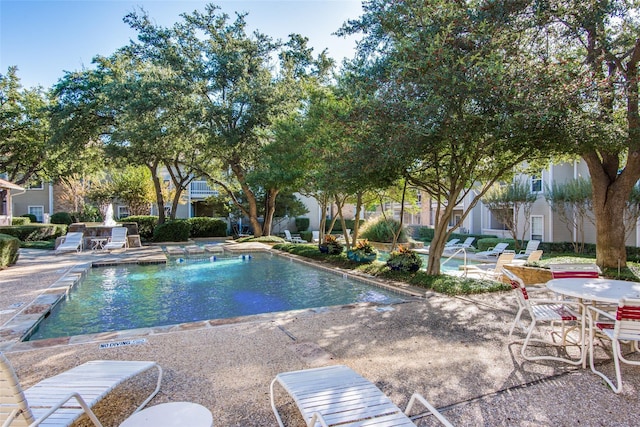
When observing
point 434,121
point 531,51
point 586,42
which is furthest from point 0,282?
point 586,42

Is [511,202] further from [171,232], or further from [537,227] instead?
[171,232]

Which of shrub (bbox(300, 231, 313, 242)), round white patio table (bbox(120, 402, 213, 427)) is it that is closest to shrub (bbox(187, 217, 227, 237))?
shrub (bbox(300, 231, 313, 242))

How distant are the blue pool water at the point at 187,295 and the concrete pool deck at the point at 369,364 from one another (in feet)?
4.08

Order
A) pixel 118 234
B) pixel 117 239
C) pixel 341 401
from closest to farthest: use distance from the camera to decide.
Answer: pixel 341 401, pixel 117 239, pixel 118 234

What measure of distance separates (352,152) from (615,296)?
535 cm

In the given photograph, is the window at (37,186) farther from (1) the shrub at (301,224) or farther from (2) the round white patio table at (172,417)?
(2) the round white patio table at (172,417)

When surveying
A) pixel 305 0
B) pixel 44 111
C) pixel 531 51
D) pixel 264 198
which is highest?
pixel 305 0

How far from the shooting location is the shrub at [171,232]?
66.8 ft

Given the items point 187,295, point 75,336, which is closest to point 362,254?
point 187,295

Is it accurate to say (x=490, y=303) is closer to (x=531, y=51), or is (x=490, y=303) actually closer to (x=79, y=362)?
(x=531, y=51)

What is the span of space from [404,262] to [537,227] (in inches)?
547

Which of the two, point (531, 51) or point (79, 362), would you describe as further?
point (531, 51)

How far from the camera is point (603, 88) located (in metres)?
6.69

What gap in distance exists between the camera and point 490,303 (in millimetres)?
6586
